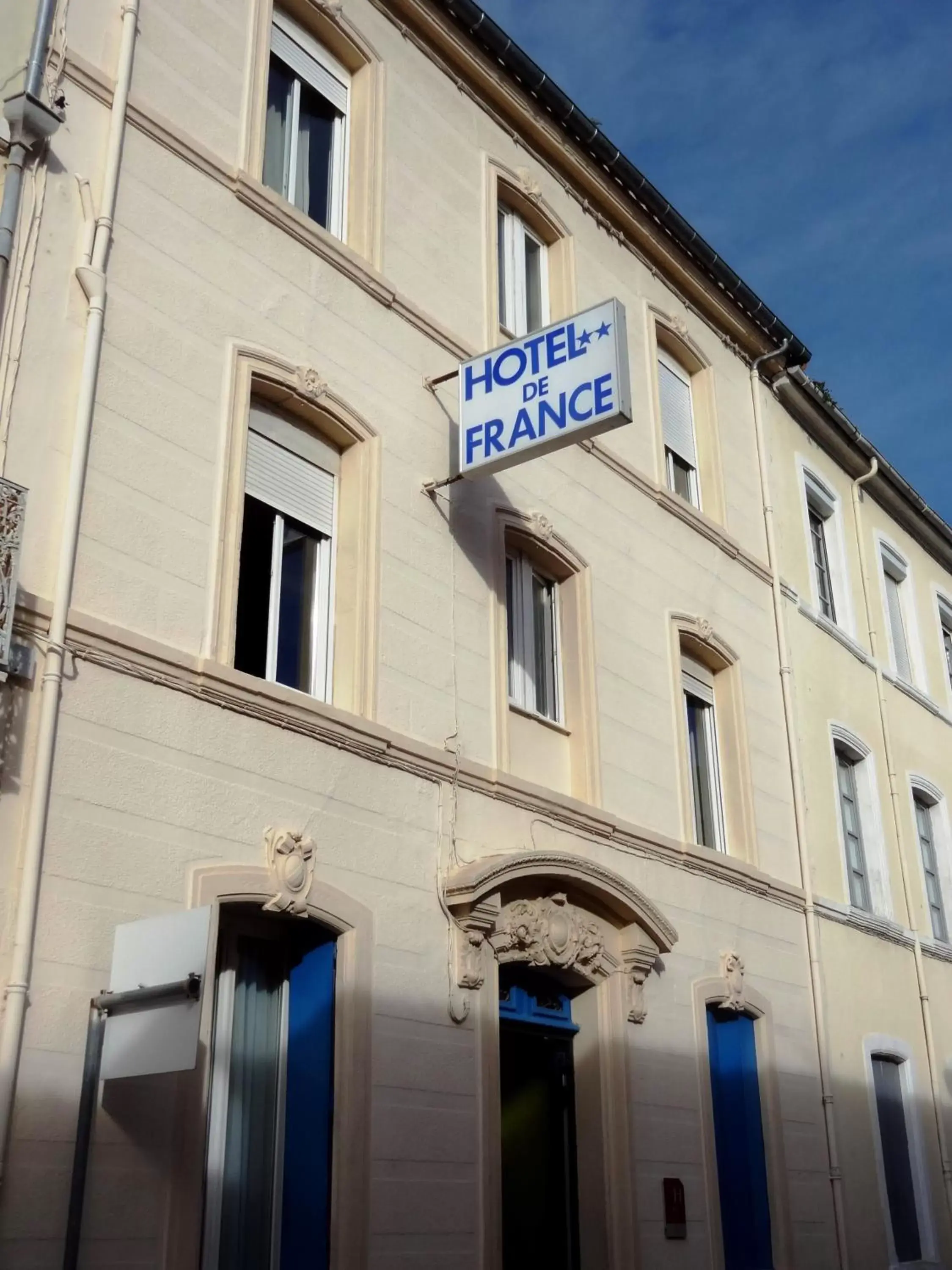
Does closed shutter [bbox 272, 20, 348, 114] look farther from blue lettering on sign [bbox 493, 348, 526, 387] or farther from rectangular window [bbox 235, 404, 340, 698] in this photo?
rectangular window [bbox 235, 404, 340, 698]

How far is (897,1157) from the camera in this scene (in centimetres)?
1468

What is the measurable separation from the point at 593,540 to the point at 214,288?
435 cm

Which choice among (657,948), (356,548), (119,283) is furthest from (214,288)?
(657,948)

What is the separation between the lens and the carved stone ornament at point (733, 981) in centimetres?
1221

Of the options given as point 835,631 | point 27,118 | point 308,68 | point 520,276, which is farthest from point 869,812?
point 27,118

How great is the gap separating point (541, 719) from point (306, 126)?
16.3 ft

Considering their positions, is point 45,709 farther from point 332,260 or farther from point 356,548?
point 332,260

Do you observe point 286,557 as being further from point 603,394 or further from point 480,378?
point 603,394

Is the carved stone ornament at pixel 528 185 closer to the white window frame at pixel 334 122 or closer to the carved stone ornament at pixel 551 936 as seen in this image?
the white window frame at pixel 334 122

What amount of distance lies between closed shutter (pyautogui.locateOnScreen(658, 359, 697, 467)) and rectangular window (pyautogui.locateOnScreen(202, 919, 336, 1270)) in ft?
25.6

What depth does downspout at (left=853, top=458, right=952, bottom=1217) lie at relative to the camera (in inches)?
604

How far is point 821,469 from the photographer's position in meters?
18.1

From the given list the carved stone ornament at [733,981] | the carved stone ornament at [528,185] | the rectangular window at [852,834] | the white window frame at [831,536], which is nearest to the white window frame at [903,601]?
the white window frame at [831,536]

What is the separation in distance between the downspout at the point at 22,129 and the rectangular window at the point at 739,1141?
26.9ft
